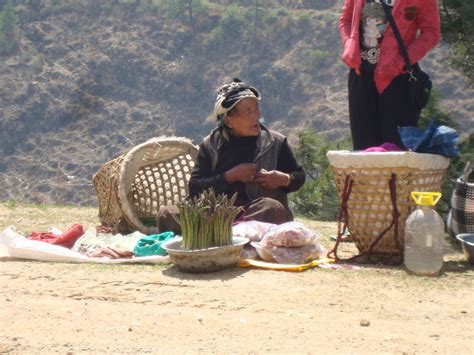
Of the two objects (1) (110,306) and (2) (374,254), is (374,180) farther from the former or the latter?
(1) (110,306)

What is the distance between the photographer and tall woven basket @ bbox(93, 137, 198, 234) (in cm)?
566

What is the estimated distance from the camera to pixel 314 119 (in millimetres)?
36594

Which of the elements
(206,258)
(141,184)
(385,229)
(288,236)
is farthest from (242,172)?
(141,184)

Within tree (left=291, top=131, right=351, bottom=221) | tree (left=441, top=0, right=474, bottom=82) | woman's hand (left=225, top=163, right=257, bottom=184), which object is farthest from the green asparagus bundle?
tree (left=291, top=131, right=351, bottom=221)

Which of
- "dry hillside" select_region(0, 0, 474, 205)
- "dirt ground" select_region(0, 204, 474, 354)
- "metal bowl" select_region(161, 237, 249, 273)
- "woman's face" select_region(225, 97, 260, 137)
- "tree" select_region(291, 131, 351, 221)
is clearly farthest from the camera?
"dry hillside" select_region(0, 0, 474, 205)

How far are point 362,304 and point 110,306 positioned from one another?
3.48 ft

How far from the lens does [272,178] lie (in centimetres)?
468

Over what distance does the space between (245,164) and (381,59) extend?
97cm

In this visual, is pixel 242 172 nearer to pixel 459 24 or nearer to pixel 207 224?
pixel 207 224

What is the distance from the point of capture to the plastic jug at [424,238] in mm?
4102

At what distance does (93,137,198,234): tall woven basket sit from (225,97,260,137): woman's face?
1.12 m

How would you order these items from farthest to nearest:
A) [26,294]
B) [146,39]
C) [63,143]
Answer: [146,39] < [63,143] < [26,294]

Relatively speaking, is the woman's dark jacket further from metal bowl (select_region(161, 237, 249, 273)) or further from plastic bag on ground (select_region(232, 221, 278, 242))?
metal bowl (select_region(161, 237, 249, 273))

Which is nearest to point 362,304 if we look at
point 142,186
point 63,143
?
point 142,186
